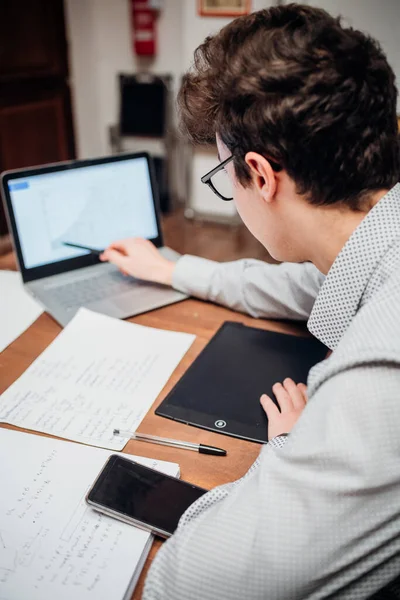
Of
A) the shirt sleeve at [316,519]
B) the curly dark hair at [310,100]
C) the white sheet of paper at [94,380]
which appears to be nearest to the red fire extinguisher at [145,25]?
the white sheet of paper at [94,380]

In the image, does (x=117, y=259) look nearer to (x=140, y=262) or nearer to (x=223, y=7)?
(x=140, y=262)

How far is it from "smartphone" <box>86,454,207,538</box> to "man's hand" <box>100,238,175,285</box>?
1.82 feet

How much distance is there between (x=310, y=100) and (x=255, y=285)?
1.70ft

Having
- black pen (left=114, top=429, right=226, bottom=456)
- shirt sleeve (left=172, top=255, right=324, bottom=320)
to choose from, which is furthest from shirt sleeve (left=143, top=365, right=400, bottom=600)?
shirt sleeve (left=172, top=255, right=324, bottom=320)

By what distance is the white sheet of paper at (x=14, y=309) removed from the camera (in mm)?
999

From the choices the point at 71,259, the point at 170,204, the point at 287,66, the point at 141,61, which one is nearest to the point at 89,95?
the point at 141,61

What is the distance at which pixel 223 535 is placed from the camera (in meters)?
0.53

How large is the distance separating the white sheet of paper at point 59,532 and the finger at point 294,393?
22cm

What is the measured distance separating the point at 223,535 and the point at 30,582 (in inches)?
8.5

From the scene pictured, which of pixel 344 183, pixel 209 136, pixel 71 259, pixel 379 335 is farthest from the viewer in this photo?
pixel 71 259

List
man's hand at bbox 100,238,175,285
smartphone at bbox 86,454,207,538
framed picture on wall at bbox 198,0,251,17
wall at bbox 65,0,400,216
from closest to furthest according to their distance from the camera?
smartphone at bbox 86,454,207,538, man's hand at bbox 100,238,175,285, framed picture on wall at bbox 198,0,251,17, wall at bbox 65,0,400,216

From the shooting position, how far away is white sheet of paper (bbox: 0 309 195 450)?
76cm

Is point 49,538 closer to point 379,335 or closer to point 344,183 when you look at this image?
point 379,335

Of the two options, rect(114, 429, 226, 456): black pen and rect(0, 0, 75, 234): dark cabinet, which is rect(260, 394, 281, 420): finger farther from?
rect(0, 0, 75, 234): dark cabinet
